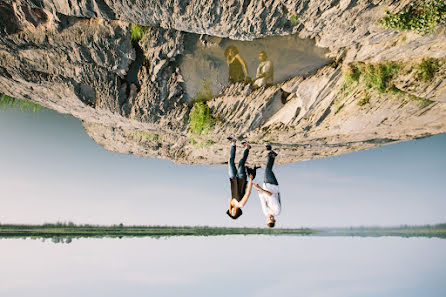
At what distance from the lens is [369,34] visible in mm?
3867

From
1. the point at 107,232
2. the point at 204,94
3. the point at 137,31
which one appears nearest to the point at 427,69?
the point at 204,94

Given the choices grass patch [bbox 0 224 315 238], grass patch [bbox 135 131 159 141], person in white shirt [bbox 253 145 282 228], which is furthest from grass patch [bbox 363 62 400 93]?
grass patch [bbox 0 224 315 238]

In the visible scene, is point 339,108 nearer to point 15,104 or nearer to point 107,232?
point 15,104

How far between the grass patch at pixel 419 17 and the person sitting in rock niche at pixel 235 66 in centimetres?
249

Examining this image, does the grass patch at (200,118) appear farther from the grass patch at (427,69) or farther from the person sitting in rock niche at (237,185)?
the grass patch at (427,69)

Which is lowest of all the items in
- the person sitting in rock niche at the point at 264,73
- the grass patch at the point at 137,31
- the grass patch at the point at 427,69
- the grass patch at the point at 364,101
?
the grass patch at the point at 364,101

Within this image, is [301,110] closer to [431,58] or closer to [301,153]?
[431,58]

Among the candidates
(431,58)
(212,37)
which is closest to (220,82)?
(212,37)

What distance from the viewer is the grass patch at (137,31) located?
13.7ft

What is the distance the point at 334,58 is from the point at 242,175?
2.99 m

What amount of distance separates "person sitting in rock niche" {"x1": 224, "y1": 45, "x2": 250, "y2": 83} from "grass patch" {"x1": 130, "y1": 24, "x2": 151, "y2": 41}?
5.30 ft

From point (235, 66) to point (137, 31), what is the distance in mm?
2042

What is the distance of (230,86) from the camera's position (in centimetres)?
542

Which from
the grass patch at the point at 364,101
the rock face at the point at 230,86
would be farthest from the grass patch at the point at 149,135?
the grass patch at the point at 364,101
